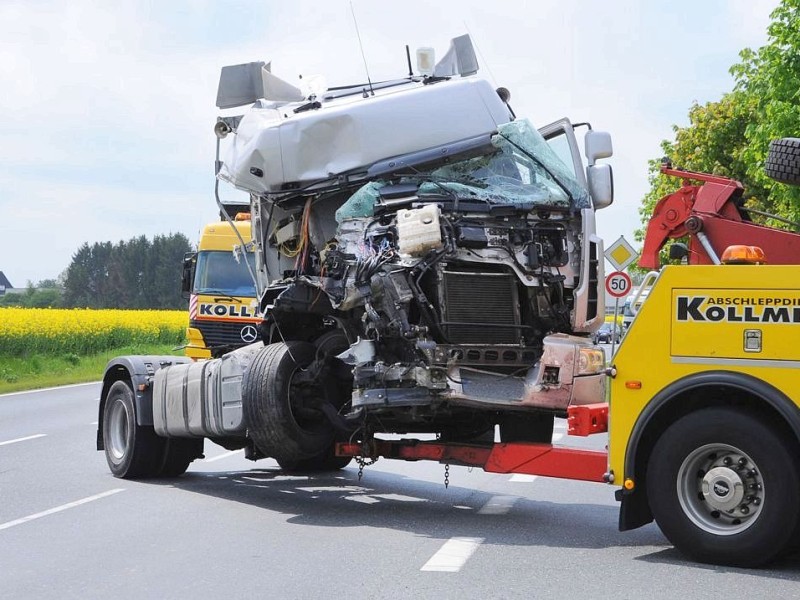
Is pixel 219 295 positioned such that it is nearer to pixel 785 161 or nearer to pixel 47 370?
pixel 785 161

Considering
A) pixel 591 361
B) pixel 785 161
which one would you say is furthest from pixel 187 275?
pixel 785 161

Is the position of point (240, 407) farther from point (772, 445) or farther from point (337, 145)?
point (772, 445)

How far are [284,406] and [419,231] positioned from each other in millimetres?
1847

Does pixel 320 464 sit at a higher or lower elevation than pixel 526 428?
lower

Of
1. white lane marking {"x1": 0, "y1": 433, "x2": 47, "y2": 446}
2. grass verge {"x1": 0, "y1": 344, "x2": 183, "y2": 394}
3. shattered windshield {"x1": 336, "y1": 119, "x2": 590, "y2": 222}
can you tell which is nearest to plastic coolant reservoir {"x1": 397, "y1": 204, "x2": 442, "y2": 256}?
shattered windshield {"x1": 336, "y1": 119, "x2": 590, "y2": 222}

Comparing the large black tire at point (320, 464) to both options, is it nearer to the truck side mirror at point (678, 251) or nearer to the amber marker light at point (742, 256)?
the truck side mirror at point (678, 251)

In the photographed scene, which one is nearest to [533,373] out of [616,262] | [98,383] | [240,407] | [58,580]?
[240,407]

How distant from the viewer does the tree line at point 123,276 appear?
109 metres

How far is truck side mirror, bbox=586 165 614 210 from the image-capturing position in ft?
31.4

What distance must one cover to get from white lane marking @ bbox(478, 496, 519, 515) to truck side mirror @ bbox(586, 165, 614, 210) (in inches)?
102

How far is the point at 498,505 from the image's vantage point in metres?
10.3

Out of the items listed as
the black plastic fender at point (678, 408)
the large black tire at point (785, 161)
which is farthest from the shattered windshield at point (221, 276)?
the black plastic fender at point (678, 408)

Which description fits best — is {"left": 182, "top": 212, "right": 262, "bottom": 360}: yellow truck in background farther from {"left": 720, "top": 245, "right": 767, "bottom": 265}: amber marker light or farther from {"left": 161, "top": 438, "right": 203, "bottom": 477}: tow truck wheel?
{"left": 720, "top": 245, "right": 767, "bottom": 265}: amber marker light

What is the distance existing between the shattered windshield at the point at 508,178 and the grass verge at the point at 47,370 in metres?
18.5
